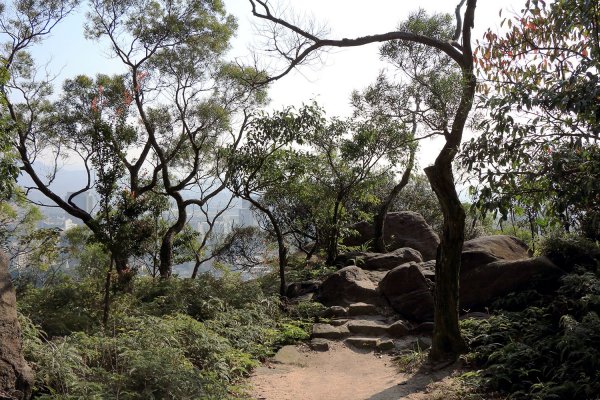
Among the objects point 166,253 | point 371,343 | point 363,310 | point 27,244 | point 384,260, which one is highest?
point 27,244

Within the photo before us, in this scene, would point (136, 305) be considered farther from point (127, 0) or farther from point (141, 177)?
point (127, 0)

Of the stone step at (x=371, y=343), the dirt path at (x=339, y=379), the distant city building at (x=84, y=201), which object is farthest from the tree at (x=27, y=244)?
the stone step at (x=371, y=343)

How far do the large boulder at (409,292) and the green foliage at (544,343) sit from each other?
4.98ft

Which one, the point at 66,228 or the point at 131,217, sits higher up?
the point at 66,228

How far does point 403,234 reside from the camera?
16.1 meters

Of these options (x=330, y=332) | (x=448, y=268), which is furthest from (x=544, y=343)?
(x=330, y=332)

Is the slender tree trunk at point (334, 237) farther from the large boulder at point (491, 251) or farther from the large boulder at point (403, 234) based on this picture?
the large boulder at point (491, 251)

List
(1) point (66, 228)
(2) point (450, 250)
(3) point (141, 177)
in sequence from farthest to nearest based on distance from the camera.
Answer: (1) point (66, 228), (3) point (141, 177), (2) point (450, 250)

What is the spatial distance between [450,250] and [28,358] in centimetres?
538

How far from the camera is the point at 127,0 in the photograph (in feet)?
46.6

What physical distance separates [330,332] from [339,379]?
1901 mm

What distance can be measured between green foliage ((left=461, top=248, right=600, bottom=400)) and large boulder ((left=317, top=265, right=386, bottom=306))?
2891 mm

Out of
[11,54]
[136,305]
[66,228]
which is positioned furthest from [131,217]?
[66,228]

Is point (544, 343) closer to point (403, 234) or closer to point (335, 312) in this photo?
point (335, 312)
